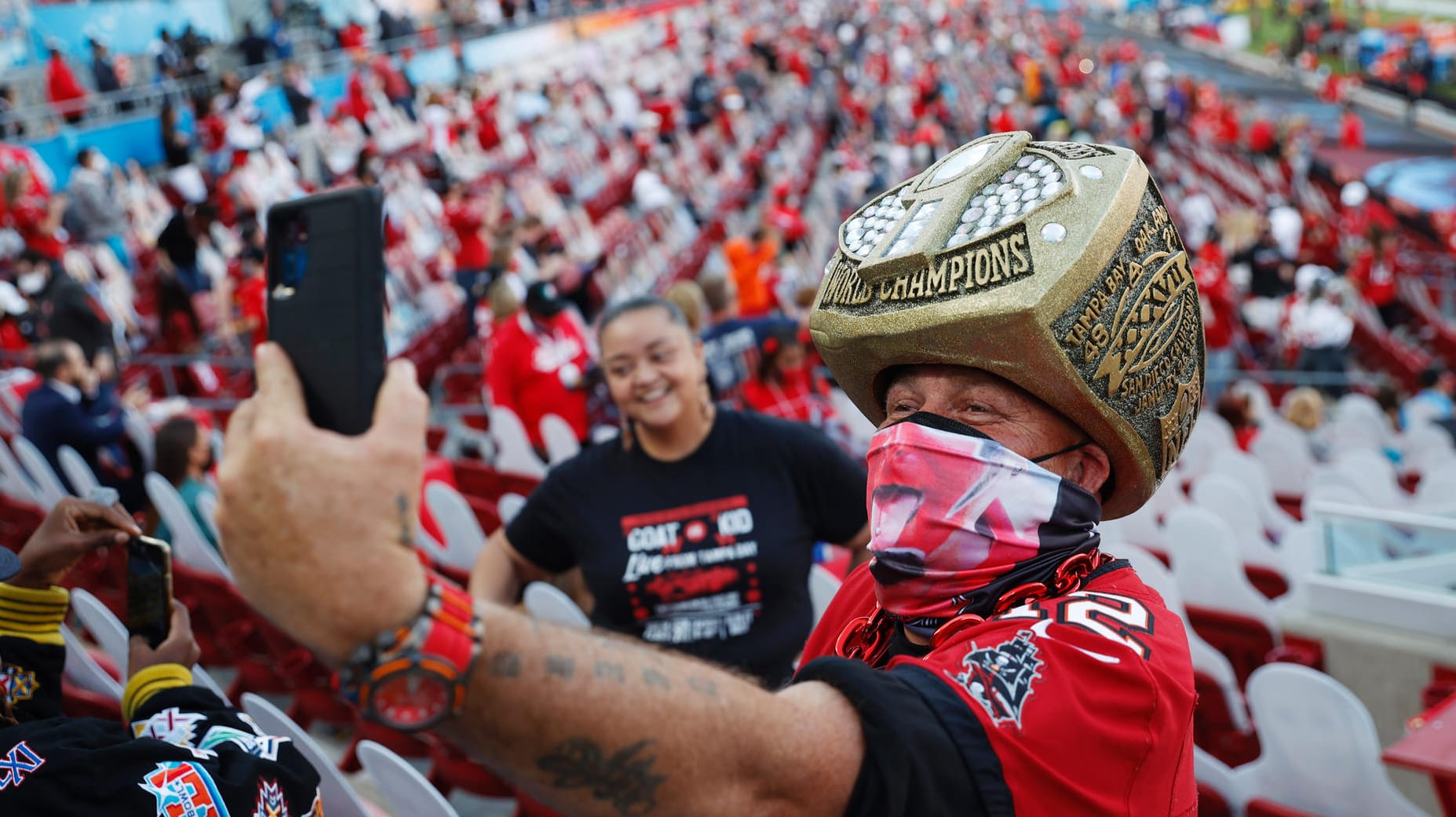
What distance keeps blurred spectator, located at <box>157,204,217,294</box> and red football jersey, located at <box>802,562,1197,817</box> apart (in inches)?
346

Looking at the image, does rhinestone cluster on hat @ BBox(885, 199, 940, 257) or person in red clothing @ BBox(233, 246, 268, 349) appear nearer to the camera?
rhinestone cluster on hat @ BBox(885, 199, 940, 257)

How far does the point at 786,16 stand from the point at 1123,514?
39653mm

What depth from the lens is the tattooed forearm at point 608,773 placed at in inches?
34.9

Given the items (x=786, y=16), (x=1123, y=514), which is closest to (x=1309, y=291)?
(x=1123, y=514)

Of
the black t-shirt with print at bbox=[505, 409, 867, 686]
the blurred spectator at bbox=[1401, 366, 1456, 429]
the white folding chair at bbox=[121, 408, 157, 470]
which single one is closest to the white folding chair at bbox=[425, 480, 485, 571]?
the black t-shirt with print at bbox=[505, 409, 867, 686]

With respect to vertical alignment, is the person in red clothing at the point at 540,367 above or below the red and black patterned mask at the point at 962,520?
below

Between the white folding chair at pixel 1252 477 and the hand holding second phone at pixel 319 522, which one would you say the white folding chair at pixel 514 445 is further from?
the hand holding second phone at pixel 319 522

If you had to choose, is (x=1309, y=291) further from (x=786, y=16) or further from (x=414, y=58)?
(x=786, y=16)

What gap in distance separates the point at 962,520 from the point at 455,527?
3471 mm

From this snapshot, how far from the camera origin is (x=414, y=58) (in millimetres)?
19391

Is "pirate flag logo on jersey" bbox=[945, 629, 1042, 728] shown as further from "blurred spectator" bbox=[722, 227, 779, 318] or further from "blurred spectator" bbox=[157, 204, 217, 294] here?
"blurred spectator" bbox=[157, 204, 217, 294]

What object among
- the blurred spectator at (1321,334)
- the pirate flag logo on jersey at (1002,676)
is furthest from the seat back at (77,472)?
the blurred spectator at (1321,334)

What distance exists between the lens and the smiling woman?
9.14 ft

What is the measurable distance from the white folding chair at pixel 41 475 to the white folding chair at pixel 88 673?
71.2 inches
